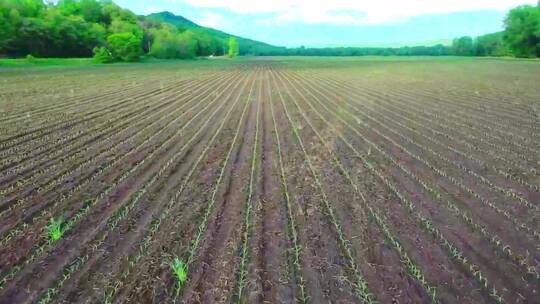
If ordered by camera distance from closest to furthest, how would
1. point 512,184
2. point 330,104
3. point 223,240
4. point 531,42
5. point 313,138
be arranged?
1. point 223,240
2. point 512,184
3. point 313,138
4. point 330,104
5. point 531,42

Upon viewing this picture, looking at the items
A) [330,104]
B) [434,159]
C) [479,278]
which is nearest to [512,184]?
[434,159]

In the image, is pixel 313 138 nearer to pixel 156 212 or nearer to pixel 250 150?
pixel 250 150

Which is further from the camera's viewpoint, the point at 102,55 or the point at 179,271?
the point at 102,55

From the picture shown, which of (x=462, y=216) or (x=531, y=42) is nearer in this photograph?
(x=462, y=216)

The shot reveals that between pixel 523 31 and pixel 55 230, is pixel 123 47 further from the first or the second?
pixel 523 31

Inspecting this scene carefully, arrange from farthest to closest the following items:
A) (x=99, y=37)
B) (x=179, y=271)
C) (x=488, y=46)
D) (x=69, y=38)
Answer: (x=488, y=46)
(x=99, y=37)
(x=69, y=38)
(x=179, y=271)

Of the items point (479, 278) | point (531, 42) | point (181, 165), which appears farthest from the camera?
point (531, 42)

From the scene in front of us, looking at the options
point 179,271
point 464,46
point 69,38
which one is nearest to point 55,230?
point 179,271
